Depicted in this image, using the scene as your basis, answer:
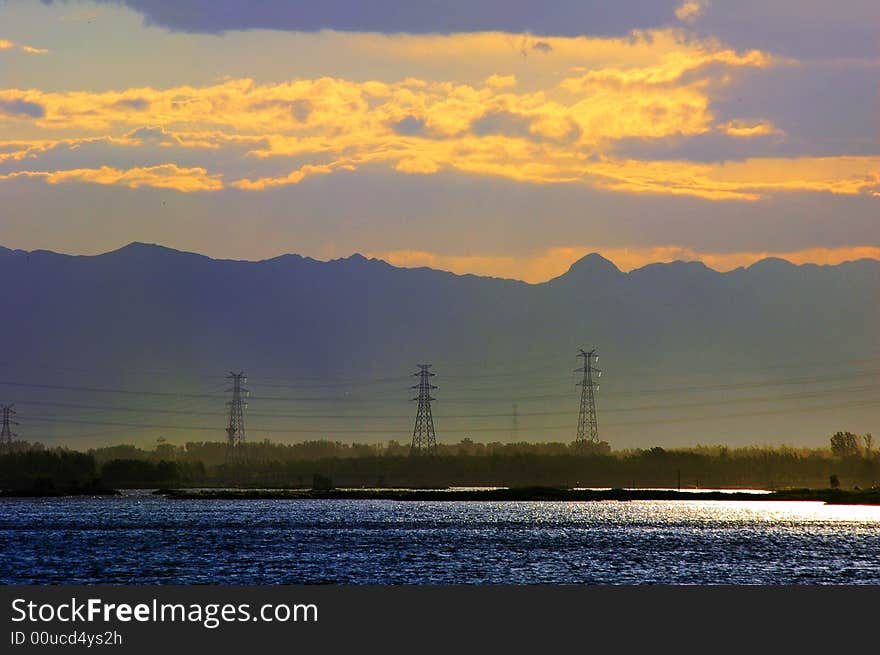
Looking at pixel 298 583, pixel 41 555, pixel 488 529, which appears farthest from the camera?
pixel 488 529

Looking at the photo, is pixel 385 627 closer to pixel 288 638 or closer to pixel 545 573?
pixel 288 638

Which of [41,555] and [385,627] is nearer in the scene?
[385,627]

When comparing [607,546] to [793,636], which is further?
[607,546]


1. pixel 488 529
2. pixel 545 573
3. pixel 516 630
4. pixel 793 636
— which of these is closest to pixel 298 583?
pixel 545 573

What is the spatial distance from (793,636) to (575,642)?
10.6 metres

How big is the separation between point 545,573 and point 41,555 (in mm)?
45337

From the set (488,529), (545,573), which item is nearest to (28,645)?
(545,573)

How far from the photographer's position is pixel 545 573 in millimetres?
120875

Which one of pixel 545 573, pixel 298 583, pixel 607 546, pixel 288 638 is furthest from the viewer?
pixel 607 546

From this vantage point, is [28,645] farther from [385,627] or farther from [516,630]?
[516,630]

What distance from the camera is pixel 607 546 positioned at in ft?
512

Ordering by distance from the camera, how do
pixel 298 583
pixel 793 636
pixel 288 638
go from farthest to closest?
1. pixel 298 583
2. pixel 793 636
3. pixel 288 638

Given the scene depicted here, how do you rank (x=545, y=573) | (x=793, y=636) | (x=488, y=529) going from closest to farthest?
(x=793, y=636) < (x=545, y=573) < (x=488, y=529)

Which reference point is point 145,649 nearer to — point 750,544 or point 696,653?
point 696,653
